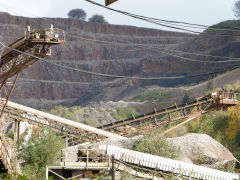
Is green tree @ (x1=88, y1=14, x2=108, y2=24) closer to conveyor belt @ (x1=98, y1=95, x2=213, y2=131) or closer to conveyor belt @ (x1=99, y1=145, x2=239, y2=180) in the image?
conveyor belt @ (x1=98, y1=95, x2=213, y2=131)

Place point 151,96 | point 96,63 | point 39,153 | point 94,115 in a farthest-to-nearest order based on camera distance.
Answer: point 96,63, point 151,96, point 94,115, point 39,153

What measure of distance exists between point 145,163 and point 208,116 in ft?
66.6

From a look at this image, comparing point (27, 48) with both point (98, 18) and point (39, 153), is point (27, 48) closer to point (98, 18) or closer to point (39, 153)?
point (39, 153)

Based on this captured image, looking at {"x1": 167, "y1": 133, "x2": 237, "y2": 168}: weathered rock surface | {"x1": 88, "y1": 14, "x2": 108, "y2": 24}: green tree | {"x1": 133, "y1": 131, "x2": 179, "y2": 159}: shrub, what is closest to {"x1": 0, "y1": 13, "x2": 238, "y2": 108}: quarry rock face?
{"x1": 88, "y1": 14, "x2": 108, "y2": 24}: green tree

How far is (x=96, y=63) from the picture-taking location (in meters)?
112

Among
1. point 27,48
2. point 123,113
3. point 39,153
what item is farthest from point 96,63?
point 27,48

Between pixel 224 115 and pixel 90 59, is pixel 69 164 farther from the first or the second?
pixel 90 59

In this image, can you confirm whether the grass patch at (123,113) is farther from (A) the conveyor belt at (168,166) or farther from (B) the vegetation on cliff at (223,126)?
(A) the conveyor belt at (168,166)

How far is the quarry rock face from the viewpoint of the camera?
3900 inches

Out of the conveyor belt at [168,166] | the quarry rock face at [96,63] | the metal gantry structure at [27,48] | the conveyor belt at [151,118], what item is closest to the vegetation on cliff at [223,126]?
the conveyor belt at [151,118]

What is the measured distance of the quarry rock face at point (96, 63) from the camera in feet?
325

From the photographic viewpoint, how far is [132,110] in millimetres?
77375

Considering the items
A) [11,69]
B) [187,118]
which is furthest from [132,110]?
[11,69]

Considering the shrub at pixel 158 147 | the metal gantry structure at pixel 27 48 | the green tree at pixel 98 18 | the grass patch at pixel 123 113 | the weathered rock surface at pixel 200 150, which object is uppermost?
the green tree at pixel 98 18
